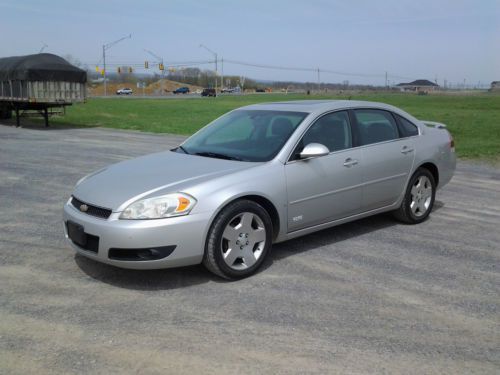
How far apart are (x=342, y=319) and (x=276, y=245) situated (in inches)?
73.3

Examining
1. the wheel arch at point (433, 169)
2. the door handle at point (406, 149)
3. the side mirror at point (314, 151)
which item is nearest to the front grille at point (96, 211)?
the side mirror at point (314, 151)

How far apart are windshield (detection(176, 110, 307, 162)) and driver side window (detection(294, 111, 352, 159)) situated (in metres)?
0.16

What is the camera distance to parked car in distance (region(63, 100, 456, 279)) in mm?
4301

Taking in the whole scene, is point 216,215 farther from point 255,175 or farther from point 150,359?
point 150,359

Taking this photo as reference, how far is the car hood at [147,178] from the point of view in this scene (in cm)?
443

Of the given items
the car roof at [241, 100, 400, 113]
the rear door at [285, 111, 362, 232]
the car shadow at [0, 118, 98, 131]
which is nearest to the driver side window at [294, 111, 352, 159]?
the rear door at [285, 111, 362, 232]

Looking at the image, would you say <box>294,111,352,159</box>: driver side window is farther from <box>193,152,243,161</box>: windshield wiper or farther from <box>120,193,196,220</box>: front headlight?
<box>120,193,196,220</box>: front headlight

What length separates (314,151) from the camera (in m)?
5.00

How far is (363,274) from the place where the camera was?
4789mm

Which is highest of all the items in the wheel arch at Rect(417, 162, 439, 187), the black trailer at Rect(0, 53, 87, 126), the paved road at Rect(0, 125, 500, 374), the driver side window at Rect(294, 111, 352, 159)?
the black trailer at Rect(0, 53, 87, 126)

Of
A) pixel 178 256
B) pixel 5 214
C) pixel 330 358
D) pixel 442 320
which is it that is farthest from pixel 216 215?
pixel 5 214

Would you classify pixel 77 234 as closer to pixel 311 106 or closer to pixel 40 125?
pixel 311 106

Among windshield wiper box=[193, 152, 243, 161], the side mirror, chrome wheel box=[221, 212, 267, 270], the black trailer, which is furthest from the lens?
the black trailer

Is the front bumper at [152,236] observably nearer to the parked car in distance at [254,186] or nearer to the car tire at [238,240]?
the parked car in distance at [254,186]
